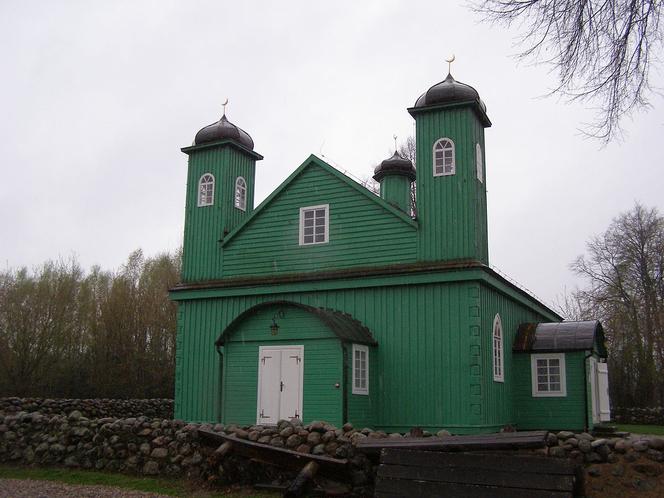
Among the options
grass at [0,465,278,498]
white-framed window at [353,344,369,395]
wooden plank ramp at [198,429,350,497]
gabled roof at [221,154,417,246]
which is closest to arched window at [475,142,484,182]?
gabled roof at [221,154,417,246]

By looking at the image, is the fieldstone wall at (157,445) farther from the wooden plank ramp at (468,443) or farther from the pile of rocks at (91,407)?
the pile of rocks at (91,407)

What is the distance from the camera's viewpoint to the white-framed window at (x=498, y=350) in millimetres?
17422

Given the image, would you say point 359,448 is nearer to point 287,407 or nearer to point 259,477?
point 259,477

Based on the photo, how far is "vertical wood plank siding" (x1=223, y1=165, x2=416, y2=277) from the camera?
1761 cm

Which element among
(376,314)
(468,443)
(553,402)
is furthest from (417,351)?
(468,443)

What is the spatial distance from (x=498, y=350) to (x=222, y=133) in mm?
10024

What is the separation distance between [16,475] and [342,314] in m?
7.83

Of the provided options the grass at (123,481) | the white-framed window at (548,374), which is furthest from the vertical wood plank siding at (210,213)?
the white-framed window at (548,374)

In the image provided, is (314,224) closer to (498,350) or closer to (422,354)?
(422,354)

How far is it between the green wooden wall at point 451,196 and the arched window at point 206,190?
654cm

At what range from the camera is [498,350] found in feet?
58.5

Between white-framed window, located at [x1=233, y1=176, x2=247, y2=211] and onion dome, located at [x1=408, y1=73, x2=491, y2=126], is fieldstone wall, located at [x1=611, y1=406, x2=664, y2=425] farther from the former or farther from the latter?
white-framed window, located at [x1=233, y1=176, x2=247, y2=211]

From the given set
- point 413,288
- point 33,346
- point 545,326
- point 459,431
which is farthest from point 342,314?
point 33,346

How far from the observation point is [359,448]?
1015 cm
